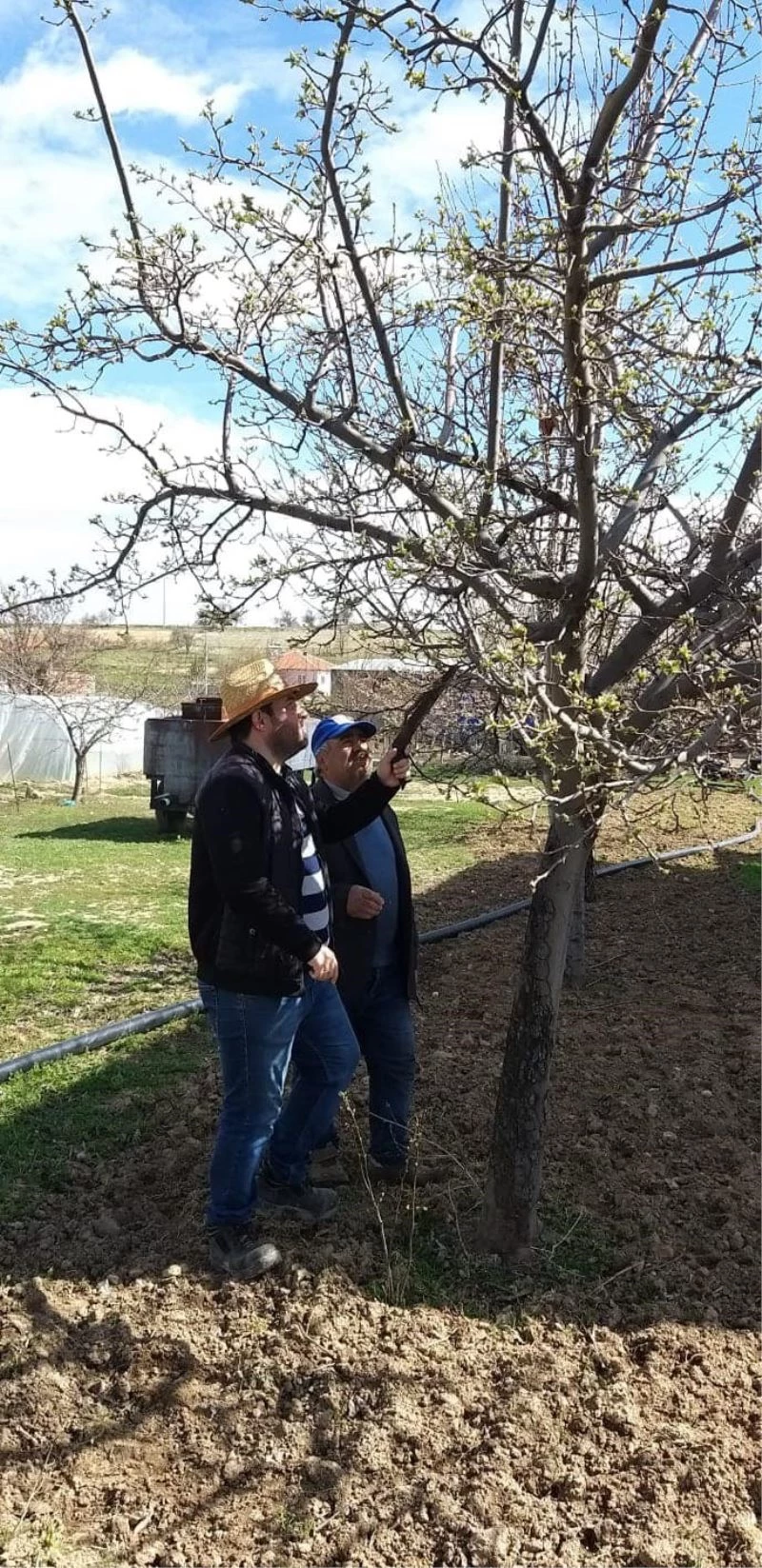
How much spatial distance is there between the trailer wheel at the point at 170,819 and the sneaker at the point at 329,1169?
38.2ft

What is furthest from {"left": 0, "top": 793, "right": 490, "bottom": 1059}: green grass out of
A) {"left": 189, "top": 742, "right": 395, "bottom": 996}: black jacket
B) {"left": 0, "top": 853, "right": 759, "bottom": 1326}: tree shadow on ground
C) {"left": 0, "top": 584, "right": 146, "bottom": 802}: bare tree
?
{"left": 0, "top": 584, "right": 146, "bottom": 802}: bare tree

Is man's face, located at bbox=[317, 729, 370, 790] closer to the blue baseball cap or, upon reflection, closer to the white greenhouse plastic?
the blue baseball cap

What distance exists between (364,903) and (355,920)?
0.09 meters

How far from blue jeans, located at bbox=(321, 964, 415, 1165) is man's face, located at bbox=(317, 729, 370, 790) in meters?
0.67

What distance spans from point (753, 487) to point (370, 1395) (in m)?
2.71

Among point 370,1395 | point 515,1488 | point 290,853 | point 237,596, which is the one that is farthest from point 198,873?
point 515,1488

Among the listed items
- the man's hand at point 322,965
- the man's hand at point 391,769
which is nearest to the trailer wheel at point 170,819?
the man's hand at point 391,769

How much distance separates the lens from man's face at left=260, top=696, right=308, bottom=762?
10.5 ft

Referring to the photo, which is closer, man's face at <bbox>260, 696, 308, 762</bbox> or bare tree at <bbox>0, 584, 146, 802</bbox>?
man's face at <bbox>260, 696, 308, 762</bbox>

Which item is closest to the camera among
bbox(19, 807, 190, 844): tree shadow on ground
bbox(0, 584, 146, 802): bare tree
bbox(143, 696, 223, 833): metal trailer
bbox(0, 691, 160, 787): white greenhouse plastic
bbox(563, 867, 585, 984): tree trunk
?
bbox(563, 867, 585, 984): tree trunk

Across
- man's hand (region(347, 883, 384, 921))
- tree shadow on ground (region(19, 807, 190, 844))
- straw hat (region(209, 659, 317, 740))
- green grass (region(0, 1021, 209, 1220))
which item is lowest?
green grass (region(0, 1021, 209, 1220))

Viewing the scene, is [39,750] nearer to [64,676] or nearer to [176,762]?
[64,676]

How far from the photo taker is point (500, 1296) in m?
3.14

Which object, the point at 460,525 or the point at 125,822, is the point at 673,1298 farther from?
the point at 125,822
